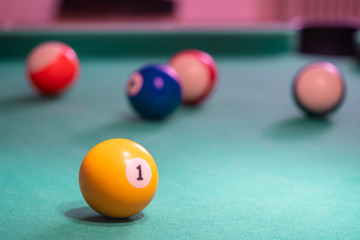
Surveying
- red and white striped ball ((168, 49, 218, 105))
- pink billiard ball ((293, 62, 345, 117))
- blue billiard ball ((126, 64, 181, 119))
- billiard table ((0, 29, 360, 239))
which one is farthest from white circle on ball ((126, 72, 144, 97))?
pink billiard ball ((293, 62, 345, 117))

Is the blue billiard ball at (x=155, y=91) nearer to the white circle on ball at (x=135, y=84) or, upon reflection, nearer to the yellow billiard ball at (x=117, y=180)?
the white circle on ball at (x=135, y=84)

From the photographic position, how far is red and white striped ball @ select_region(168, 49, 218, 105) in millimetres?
3369

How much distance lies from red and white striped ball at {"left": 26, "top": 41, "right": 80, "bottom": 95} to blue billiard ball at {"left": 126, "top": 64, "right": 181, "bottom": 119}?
30.3 inches

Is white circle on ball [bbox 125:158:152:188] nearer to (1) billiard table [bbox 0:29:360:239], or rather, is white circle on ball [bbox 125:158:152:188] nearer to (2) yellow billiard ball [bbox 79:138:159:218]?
(2) yellow billiard ball [bbox 79:138:159:218]

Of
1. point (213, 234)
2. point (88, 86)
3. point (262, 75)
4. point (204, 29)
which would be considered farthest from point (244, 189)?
point (204, 29)

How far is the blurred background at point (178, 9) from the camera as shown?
24.6ft

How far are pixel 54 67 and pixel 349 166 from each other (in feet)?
7.10

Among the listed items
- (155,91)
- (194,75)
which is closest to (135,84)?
(155,91)

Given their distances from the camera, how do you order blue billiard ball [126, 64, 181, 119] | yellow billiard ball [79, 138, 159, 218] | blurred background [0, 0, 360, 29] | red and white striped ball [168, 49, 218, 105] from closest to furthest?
yellow billiard ball [79, 138, 159, 218] < blue billiard ball [126, 64, 181, 119] < red and white striped ball [168, 49, 218, 105] < blurred background [0, 0, 360, 29]

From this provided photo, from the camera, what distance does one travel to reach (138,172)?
1.53 meters

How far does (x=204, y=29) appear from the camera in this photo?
17.7 feet

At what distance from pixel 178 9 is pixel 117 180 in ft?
24.4

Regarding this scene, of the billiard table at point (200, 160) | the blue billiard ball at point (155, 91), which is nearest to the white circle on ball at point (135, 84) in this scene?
the blue billiard ball at point (155, 91)

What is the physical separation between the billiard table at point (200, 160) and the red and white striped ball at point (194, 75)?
4.4 inches
